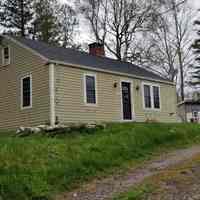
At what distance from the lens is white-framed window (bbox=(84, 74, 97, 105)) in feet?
48.7

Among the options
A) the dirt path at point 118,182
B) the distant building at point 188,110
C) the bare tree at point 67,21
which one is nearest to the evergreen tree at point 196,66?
the distant building at point 188,110

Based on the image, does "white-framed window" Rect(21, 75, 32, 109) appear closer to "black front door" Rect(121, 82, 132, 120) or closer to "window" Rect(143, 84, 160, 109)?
"black front door" Rect(121, 82, 132, 120)

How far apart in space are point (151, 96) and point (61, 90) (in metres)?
5.97

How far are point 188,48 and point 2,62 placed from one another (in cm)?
1976

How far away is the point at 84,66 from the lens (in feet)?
48.6

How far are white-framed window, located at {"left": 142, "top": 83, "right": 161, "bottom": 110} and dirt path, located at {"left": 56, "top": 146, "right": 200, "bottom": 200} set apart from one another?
9.08m

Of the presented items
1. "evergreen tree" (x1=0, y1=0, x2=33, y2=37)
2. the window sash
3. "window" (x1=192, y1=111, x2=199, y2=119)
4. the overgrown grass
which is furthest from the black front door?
"window" (x1=192, y1=111, x2=199, y2=119)

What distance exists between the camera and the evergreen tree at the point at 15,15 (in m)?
28.4

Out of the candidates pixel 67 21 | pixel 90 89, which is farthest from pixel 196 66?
pixel 90 89

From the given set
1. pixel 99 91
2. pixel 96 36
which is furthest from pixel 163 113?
pixel 96 36

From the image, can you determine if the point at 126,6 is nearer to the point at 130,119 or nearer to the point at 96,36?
the point at 96,36

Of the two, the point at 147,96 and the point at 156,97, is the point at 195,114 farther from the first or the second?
the point at 147,96

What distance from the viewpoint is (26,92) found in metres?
14.9

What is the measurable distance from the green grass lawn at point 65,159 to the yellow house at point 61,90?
3328 millimetres
